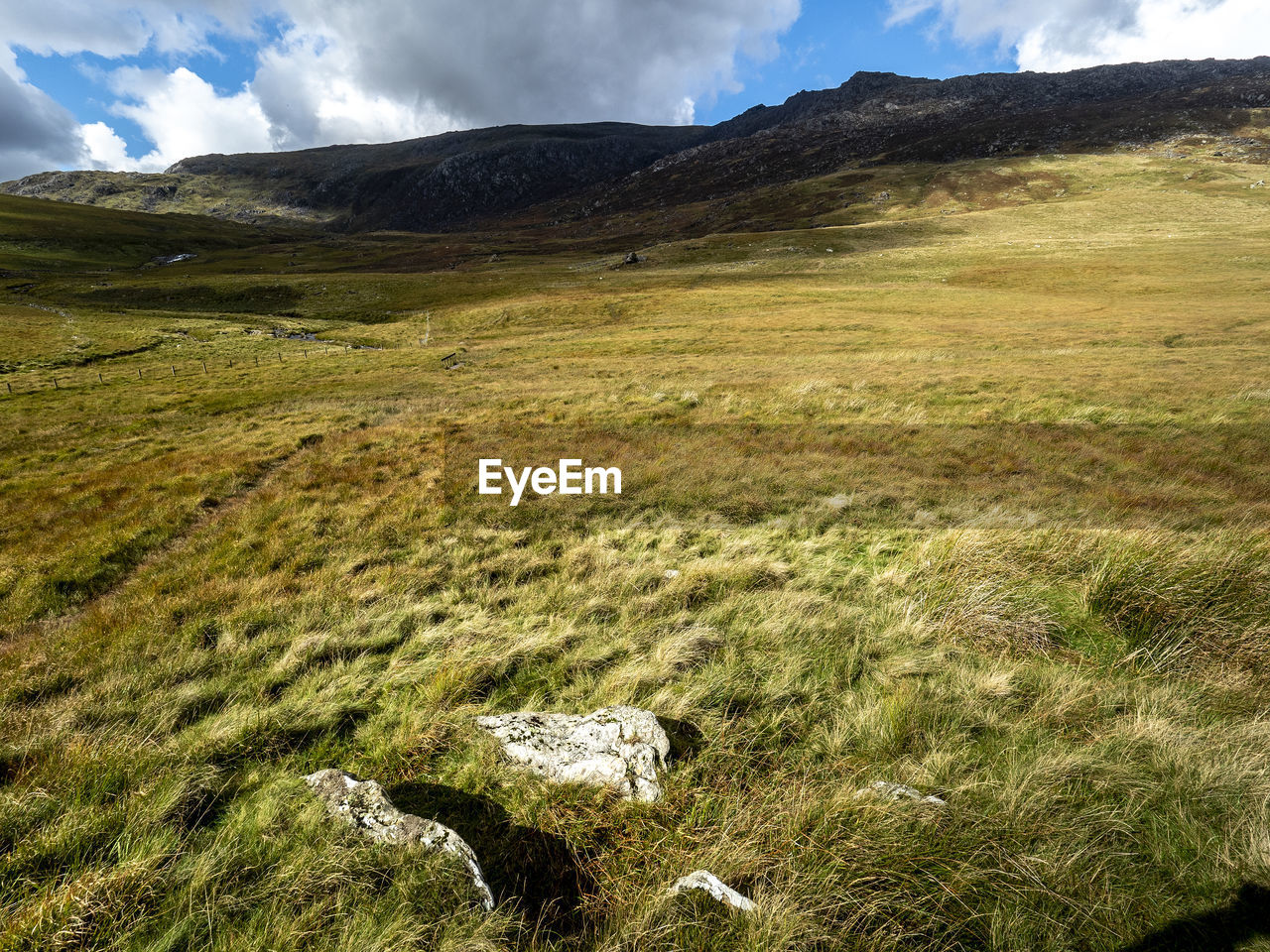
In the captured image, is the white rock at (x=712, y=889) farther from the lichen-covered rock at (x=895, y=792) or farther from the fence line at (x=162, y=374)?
the fence line at (x=162, y=374)

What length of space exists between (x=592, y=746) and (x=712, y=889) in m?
1.41

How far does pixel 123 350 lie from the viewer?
152 feet

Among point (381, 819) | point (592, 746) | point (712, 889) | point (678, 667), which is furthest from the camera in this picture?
point (678, 667)

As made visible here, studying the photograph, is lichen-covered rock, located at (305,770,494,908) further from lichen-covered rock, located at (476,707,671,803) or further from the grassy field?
lichen-covered rock, located at (476,707,671,803)

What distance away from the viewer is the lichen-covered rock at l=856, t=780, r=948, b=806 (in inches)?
130

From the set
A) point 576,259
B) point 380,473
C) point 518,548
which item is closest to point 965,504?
point 518,548

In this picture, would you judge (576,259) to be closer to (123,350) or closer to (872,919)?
(123,350)

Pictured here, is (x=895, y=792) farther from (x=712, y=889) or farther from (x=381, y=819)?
(x=381, y=819)

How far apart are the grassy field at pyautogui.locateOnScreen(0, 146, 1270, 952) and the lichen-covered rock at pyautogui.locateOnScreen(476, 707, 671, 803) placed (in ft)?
0.59

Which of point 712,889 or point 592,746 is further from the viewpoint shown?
point 592,746

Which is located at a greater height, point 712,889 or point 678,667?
point 712,889

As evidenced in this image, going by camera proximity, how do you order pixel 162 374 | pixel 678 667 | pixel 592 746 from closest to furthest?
1. pixel 592 746
2. pixel 678 667
3. pixel 162 374

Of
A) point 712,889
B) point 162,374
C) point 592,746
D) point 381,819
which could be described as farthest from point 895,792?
point 162,374

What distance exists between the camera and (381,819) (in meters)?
3.32
